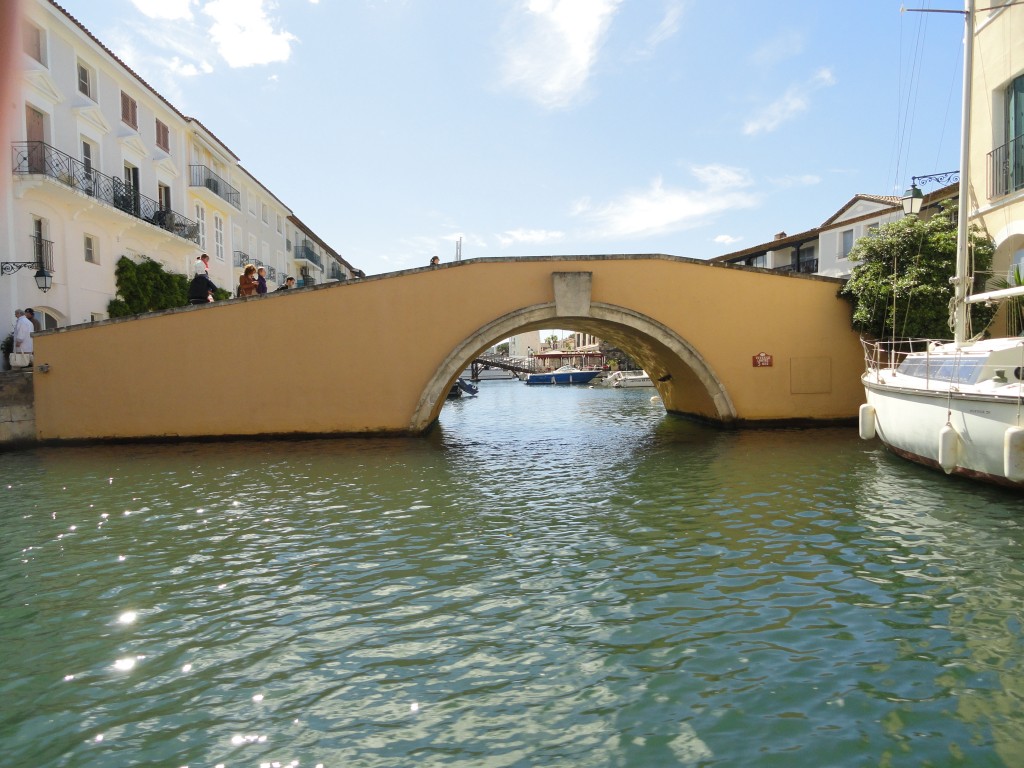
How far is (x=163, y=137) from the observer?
25.1 m

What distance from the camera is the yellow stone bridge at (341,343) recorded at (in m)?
15.9

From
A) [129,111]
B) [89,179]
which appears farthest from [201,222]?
A: [89,179]

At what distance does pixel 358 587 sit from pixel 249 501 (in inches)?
166

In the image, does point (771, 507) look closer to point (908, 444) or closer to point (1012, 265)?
point (908, 444)

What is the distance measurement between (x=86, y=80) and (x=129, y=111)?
220 cm

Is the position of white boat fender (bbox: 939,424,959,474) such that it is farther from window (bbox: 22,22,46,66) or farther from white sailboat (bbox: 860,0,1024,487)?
window (bbox: 22,22,46,66)

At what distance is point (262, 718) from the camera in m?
3.85

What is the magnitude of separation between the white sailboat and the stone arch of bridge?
4.72 metres

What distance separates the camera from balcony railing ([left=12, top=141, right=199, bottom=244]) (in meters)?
17.3

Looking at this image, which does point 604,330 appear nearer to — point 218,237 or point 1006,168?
point 1006,168

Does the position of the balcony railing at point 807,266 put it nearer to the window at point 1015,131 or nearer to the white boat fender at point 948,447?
the window at point 1015,131

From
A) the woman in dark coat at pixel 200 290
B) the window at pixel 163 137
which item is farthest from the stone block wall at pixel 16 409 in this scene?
the window at pixel 163 137

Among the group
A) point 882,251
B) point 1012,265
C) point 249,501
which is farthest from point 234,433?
point 1012,265

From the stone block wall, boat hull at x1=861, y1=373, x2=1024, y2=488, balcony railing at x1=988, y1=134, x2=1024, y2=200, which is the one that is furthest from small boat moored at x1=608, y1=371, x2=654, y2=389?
the stone block wall
